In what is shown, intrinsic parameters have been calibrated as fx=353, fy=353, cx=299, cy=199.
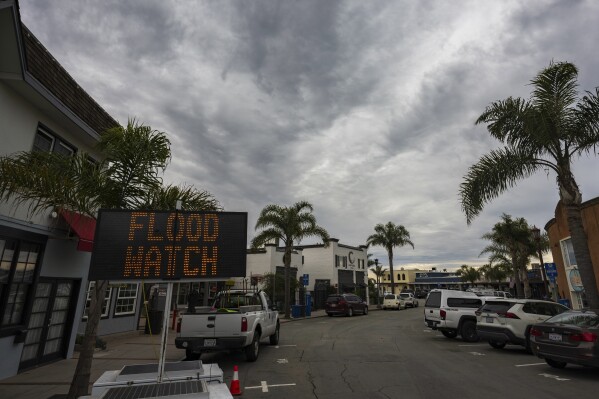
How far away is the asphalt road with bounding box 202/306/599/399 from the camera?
6.93 metres

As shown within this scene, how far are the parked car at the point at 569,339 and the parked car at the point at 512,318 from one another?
5.75 ft

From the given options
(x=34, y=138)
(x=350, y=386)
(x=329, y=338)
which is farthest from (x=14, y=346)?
(x=329, y=338)

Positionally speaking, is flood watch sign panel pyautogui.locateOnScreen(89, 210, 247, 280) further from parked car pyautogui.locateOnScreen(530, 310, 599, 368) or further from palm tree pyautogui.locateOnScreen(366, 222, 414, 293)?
palm tree pyautogui.locateOnScreen(366, 222, 414, 293)

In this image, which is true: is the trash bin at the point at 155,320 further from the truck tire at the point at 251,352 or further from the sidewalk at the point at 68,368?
the truck tire at the point at 251,352

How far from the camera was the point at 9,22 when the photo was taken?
21.7 ft

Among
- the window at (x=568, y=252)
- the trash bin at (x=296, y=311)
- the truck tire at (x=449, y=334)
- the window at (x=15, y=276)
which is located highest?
the window at (x=568, y=252)

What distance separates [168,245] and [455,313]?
12458mm

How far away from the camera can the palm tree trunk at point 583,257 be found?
9.94 m

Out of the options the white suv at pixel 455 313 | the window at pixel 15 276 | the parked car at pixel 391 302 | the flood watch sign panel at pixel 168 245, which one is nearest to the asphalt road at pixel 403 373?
the white suv at pixel 455 313

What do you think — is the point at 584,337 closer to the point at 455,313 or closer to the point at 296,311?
the point at 455,313

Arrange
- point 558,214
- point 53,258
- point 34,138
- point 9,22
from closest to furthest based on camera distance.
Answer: point 9,22 < point 34,138 < point 53,258 < point 558,214

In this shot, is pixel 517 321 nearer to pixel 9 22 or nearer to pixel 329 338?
pixel 329 338

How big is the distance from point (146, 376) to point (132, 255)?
1632mm

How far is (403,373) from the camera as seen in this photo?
8461 mm
